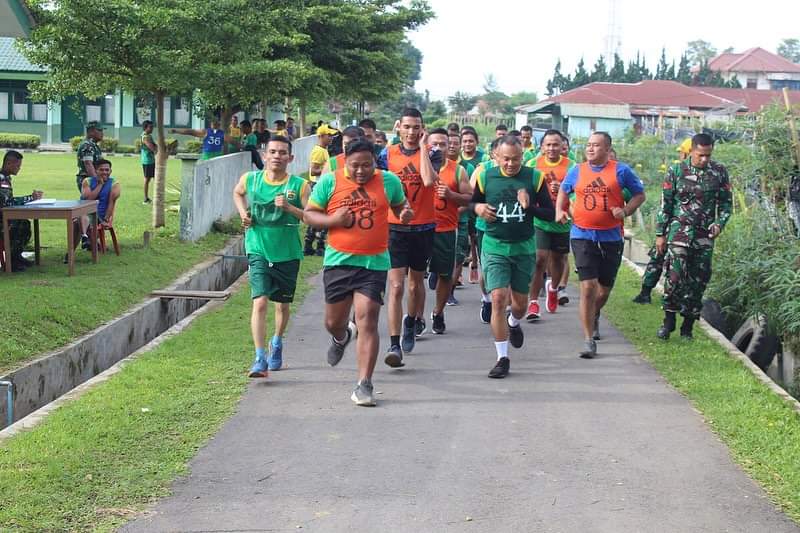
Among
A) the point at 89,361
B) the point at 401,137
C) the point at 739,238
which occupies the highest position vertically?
the point at 401,137

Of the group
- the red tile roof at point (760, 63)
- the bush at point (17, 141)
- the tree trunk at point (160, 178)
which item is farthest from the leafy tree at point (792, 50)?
the tree trunk at point (160, 178)

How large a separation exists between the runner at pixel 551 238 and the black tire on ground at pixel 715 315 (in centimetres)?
178

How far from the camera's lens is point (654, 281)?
13.4 m

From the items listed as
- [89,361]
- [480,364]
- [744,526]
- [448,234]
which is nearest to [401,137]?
[448,234]

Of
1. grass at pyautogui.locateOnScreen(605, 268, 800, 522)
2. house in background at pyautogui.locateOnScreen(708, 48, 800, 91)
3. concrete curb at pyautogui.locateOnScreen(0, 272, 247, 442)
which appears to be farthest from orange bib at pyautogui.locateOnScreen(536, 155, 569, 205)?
house in background at pyautogui.locateOnScreen(708, 48, 800, 91)

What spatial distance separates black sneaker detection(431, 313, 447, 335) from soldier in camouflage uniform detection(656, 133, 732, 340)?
2143mm

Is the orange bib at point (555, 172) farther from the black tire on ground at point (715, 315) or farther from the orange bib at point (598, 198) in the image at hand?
the black tire on ground at point (715, 315)

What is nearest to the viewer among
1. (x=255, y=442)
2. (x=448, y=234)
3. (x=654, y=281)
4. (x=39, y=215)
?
(x=255, y=442)

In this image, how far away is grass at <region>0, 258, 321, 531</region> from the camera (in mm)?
5743

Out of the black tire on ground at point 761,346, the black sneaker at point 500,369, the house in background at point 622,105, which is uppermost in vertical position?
the house in background at point 622,105

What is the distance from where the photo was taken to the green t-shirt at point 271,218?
884cm

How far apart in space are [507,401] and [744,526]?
9.35ft

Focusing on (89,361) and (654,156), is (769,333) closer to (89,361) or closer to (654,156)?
(89,361)

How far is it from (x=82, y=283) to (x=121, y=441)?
570 cm
